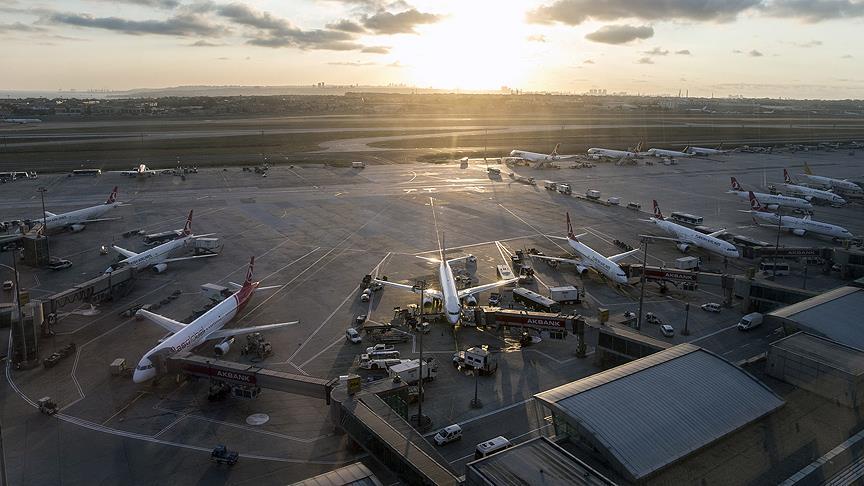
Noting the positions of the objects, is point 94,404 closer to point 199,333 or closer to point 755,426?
point 199,333

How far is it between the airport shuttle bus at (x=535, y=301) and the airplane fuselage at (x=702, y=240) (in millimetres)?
28634

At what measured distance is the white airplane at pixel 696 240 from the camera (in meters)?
72.2

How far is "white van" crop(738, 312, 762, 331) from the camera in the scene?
168ft

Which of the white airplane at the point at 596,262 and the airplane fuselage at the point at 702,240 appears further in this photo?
the airplane fuselage at the point at 702,240

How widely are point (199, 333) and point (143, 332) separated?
8.38m

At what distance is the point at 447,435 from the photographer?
3438 centimetres

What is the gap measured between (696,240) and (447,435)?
54.8 meters

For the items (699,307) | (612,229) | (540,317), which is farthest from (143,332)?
(612,229)

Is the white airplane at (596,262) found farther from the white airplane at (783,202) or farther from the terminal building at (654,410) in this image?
the white airplane at (783,202)

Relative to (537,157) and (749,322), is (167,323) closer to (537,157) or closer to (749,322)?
(749,322)

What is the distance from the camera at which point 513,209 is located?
103 metres

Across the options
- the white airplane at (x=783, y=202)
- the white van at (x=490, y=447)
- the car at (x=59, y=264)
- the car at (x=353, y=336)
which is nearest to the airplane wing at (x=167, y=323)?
the car at (x=353, y=336)

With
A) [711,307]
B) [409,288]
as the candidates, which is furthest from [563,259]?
[409,288]

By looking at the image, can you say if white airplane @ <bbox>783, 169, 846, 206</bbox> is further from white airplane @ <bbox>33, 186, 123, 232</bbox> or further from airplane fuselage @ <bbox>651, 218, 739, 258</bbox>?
white airplane @ <bbox>33, 186, 123, 232</bbox>
